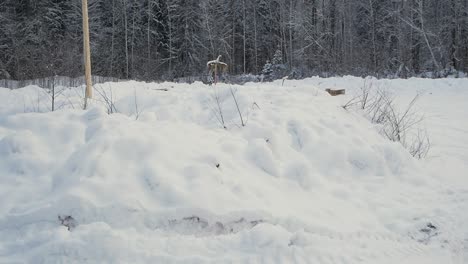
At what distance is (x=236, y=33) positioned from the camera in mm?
27359

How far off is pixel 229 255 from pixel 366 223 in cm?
120

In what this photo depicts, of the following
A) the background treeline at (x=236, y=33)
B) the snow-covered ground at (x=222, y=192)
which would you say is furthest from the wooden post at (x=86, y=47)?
the background treeline at (x=236, y=33)

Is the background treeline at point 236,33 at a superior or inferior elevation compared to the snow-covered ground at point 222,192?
superior

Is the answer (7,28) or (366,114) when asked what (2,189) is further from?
(7,28)

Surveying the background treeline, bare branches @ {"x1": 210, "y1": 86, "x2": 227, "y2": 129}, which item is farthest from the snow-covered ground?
the background treeline

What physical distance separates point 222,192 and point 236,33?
25590 mm

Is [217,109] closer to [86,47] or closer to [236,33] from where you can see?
[86,47]

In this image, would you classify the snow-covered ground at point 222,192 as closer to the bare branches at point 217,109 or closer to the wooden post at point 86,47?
the bare branches at point 217,109

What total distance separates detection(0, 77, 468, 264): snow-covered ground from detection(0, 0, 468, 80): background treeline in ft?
57.6

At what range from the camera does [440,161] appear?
4.32 meters

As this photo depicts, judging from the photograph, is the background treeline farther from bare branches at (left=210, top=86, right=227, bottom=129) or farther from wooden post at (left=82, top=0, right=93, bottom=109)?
bare branches at (left=210, top=86, right=227, bottom=129)

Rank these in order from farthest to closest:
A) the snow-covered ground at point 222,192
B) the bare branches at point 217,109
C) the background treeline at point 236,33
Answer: the background treeline at point 236,33 < the bare branches at point 217,109 < the snow-covered ground at point 222,192

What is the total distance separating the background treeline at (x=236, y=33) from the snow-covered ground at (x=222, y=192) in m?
17.6

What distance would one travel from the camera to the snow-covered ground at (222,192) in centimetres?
239
